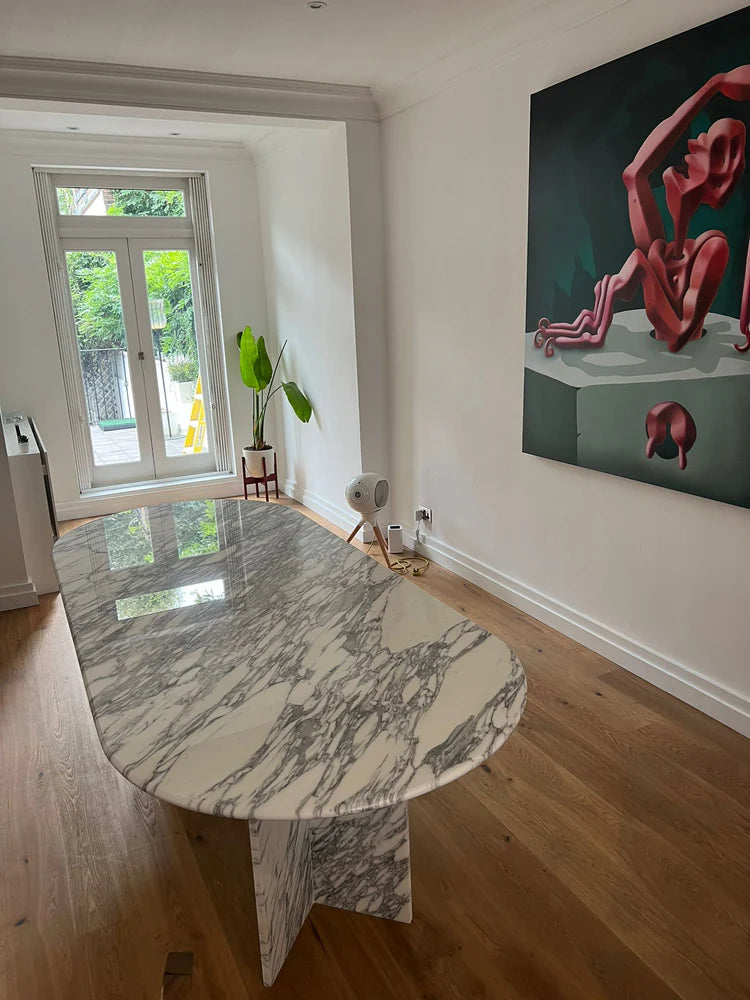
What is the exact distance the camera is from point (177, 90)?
12.1 ft

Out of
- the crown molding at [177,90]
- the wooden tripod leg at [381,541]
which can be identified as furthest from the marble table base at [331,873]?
the crown molding at [177,90]

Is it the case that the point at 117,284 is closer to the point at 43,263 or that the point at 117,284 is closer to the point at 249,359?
the point at 43,263

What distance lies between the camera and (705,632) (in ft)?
9.00

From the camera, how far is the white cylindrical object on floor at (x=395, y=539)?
4.54 metres

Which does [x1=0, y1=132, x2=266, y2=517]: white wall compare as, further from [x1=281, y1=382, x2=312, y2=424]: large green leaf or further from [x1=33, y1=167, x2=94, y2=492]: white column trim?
[x1=281, y1=382, x2=312, y2=424]: large green leaf

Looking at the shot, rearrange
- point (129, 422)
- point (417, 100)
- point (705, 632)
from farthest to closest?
point (129, 422) → point (417, 100) → point (705, 632)

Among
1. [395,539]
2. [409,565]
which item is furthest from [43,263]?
[409,565]

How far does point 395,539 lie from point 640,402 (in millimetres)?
2055

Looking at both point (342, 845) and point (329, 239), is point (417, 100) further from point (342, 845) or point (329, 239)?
point (342, 845)

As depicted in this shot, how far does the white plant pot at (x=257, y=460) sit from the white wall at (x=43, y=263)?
52 cm

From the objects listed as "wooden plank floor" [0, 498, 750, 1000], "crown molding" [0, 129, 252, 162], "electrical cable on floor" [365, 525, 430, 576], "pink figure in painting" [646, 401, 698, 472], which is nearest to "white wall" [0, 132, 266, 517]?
"crown molding" [0, 129, 252, 162]

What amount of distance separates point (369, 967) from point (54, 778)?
1.36 meters

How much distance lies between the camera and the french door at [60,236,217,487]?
5.56m

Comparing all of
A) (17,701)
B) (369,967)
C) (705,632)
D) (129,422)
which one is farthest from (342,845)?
(129,422)
